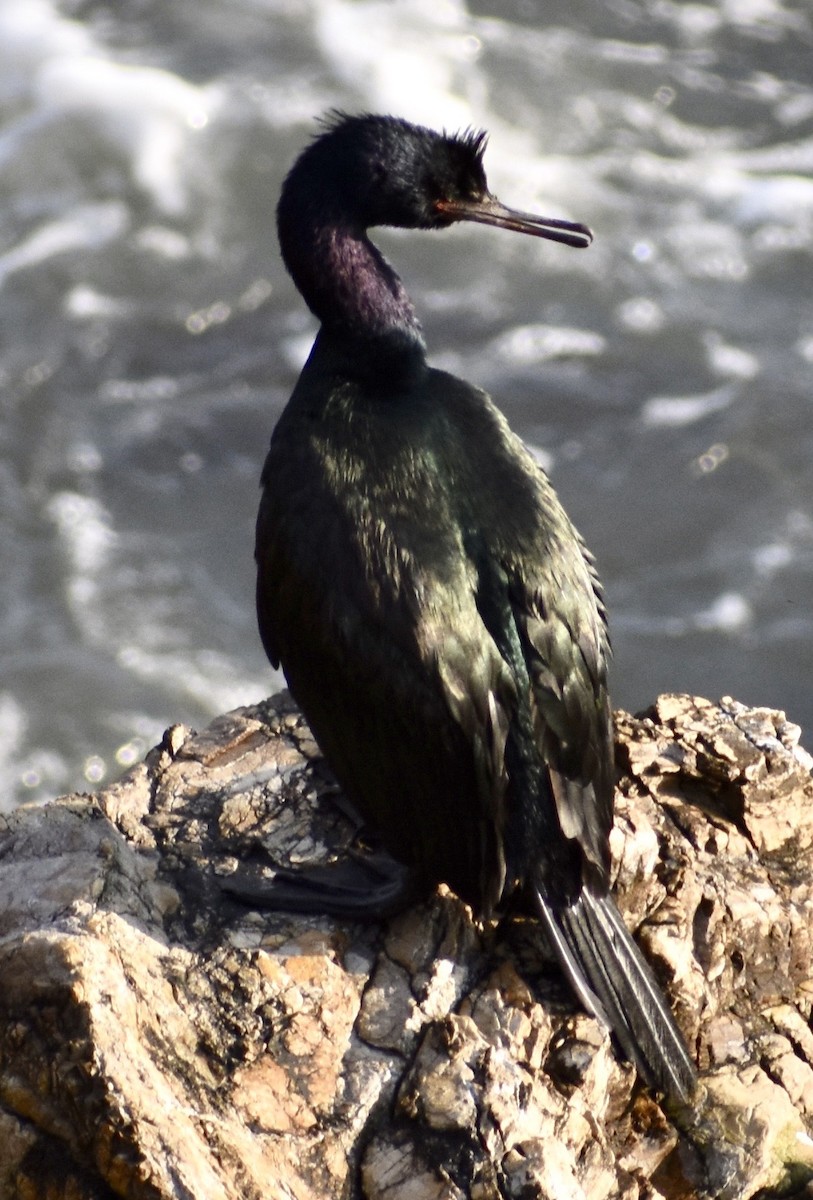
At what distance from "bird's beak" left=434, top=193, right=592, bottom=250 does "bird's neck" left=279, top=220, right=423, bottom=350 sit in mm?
234

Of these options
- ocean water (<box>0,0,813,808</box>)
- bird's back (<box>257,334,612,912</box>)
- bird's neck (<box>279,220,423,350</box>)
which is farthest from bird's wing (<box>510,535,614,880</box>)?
ocean water (<box>0,0,813,808</box>)

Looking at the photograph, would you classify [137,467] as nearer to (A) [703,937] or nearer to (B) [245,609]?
(B) [245,609]

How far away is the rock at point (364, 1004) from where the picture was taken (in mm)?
2855

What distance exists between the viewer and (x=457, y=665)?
3.31 meters

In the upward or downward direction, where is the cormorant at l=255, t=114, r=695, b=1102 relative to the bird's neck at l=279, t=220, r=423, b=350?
downward

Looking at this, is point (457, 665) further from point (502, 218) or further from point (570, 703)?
point (502, 218)

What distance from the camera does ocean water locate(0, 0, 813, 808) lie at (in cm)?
749

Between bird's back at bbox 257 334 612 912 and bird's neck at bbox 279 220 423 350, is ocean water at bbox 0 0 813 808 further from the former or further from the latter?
bird's back at bbox 257 334 612 912

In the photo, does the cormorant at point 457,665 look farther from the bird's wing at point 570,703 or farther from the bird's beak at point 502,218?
the bird's beak at point 502,218

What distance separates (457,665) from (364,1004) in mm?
708

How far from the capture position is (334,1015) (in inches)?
127

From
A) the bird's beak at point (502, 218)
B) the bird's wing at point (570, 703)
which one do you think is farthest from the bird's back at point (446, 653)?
the bird's beak at point (502, 218)

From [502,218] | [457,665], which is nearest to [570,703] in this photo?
[457,665]

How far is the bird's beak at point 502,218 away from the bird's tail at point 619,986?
64.9 inches
